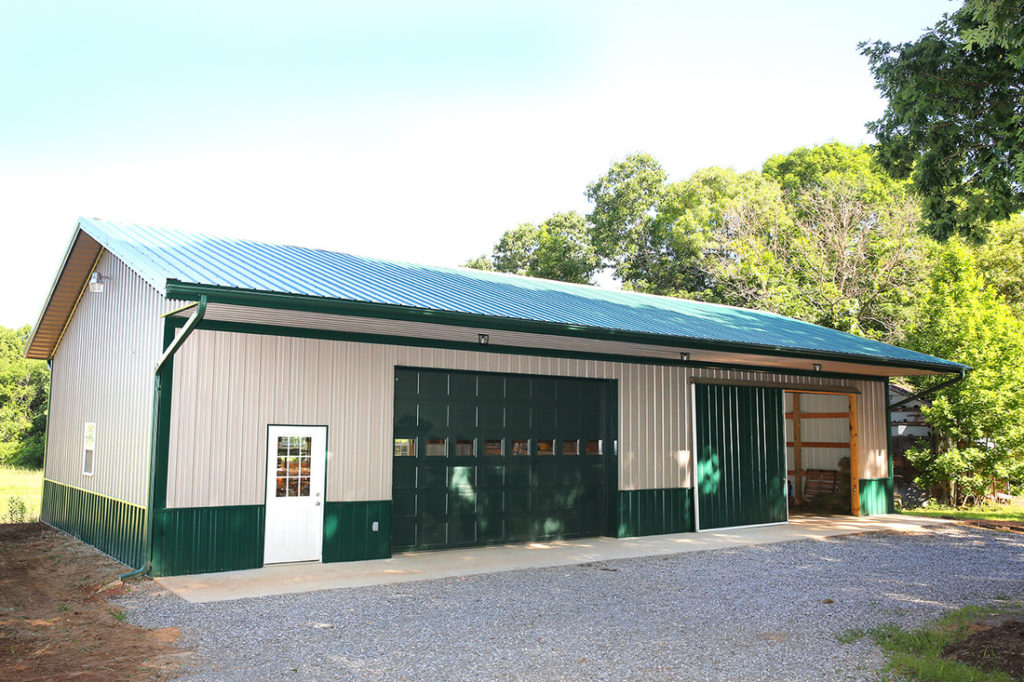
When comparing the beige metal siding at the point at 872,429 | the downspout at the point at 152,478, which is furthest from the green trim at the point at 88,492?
the beige metal siding at the point at 872,429

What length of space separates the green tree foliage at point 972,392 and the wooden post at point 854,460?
10.9 feet

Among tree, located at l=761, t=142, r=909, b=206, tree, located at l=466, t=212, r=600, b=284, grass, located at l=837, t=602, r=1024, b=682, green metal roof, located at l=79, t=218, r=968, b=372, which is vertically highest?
tree, located at l=761, t=142, r=909, b=206

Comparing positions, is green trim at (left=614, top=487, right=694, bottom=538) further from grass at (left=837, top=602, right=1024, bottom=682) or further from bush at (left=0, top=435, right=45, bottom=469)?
bush at (left=0, top=435, right=45, bottom=469)

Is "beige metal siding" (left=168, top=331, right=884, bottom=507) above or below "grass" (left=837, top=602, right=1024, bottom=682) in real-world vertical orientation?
above

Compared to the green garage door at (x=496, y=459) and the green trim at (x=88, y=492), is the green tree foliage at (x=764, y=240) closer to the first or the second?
the green garage door at (x=496, y=459)

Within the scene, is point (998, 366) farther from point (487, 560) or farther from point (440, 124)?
point (440, 124)

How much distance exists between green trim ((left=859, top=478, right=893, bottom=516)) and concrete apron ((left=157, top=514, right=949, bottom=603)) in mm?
1581

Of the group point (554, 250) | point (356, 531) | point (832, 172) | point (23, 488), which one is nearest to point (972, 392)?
point (356, 531)

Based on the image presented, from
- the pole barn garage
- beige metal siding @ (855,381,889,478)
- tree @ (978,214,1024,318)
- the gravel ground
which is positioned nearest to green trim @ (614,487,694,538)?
the pole barn garage

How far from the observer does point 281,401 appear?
9367 mm

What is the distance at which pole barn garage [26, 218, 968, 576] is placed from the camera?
8719 mm

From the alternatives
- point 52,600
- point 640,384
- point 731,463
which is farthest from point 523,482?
point 52,600

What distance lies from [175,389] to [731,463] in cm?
964

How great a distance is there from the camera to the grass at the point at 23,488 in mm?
16750
